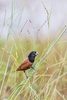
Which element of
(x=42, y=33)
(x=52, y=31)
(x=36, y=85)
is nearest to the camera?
(x=36, y=85)

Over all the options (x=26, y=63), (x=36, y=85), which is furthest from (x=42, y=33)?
(x=26, y=63)

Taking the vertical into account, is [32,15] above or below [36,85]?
above

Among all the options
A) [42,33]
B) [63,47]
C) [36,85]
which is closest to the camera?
[36,85]

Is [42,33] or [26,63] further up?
[42,33]

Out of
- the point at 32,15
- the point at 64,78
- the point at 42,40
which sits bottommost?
the point at 64,78

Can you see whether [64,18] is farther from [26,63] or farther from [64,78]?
[26,63]

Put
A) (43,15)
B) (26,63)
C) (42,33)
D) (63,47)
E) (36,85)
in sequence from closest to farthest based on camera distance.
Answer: (26,63)
(36,85)
(63,47)
(42,33)
(43,15)

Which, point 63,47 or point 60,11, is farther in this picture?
point 60,11

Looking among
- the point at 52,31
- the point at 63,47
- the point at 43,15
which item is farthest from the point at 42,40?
the point at 43,15

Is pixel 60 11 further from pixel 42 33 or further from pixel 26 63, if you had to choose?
pixel 26 63
